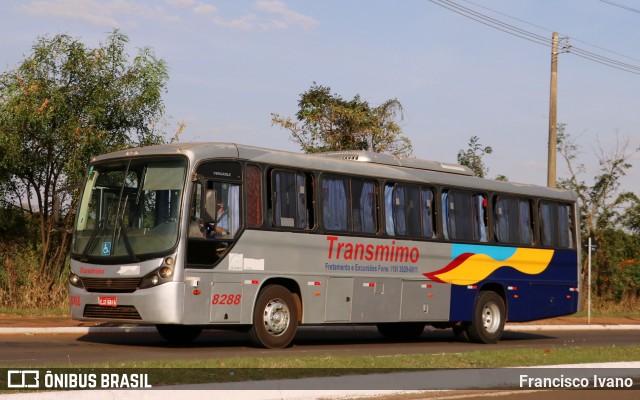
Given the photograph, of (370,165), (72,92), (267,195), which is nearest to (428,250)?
(370,165)

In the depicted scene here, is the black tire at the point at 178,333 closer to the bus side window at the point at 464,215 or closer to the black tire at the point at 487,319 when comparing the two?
the bus side window at the point at 464,215

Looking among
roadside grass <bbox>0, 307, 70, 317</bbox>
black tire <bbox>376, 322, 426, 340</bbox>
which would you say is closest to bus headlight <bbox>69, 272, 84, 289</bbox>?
roadside grass <bbox>0, 307, 70, 317</bbox>

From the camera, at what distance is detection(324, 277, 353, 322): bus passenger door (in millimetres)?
19156

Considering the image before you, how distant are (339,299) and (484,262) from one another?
4.48 m

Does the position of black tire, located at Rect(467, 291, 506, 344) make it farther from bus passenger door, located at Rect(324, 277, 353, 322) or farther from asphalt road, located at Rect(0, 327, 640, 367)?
bus passenger door, located at Rect(324, 277, 353, 322)

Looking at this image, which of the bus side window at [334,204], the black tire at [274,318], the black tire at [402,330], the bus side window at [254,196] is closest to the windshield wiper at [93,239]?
the bus side window at [254,196]

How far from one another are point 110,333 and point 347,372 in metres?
9.56

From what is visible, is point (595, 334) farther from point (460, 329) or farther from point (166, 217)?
point (166, 217)

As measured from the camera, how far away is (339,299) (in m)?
19.4

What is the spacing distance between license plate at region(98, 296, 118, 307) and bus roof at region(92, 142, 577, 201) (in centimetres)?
234

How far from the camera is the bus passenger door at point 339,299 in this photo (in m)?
19.2

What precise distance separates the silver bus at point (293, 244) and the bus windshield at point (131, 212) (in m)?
0.02

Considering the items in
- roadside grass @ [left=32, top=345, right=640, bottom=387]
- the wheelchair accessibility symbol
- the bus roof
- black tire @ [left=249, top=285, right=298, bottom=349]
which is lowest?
roadside grass @ [left=32, top=345, right=640, bottom=387]

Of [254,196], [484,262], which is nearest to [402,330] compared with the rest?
[484,262]
